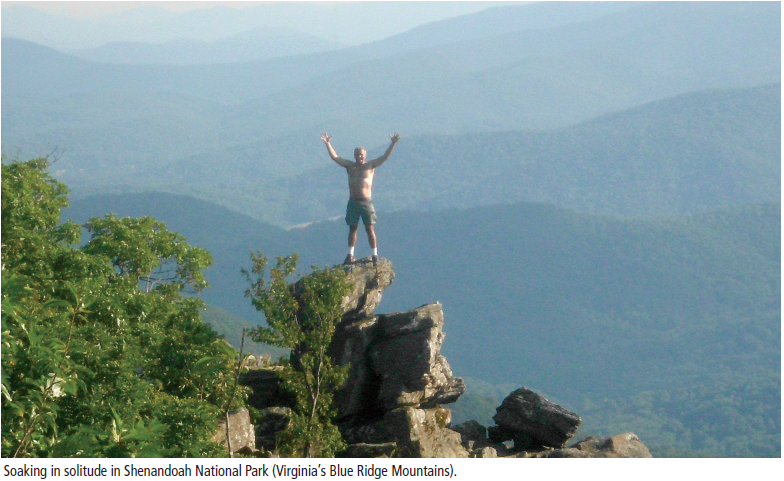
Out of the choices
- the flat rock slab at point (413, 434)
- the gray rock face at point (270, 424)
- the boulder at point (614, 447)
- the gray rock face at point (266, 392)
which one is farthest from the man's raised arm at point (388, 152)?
the boulder at point (614, 447)

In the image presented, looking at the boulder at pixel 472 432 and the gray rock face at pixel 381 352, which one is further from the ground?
the gray rock face at pixel 381 352

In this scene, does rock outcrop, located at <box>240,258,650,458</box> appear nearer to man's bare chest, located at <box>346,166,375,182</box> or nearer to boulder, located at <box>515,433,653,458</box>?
boulder, located at <box>515,433,653,458</box>

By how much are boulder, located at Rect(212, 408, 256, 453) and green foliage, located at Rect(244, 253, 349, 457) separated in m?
1.14

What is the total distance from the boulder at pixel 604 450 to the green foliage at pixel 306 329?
18.5ft

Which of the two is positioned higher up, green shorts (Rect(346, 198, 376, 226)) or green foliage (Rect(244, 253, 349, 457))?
green shorts (Rect(346, 198, 376, 226))

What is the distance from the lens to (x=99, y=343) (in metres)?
16.9

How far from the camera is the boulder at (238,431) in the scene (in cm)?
1991

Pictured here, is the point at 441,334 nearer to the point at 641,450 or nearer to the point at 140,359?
the point at 641,450

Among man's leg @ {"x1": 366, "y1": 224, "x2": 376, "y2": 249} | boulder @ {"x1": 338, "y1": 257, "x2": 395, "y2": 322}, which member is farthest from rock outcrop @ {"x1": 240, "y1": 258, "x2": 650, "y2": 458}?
man's leg @ {"x1": 366, "y1": 224, "x2": 376, "y2": 249}

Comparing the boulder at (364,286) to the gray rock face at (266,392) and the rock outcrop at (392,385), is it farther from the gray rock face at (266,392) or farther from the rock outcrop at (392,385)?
the gray rock face at (266,392)

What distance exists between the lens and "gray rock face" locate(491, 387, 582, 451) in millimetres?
26406

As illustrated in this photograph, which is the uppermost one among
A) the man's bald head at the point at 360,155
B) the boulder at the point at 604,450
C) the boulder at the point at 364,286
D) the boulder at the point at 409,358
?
the man's bald head at the point at 360,155

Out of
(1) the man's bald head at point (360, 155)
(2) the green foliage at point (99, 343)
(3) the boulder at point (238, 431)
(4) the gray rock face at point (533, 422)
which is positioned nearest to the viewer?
(2) the green foliage at point (99, 343)
